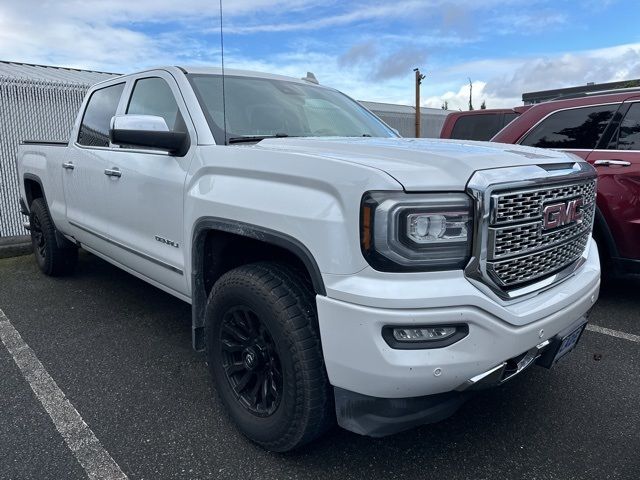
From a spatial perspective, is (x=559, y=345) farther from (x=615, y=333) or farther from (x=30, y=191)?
(x=30, y=191)

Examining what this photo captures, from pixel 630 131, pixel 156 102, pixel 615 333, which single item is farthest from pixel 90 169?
pixel 630 131

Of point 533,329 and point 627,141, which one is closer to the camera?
point 533,329

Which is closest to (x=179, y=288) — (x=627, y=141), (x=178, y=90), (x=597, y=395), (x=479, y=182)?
(x=178, y=90)

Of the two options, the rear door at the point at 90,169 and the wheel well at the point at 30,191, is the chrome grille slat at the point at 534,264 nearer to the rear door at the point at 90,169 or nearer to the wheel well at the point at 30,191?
the rear door at the point at 90,169

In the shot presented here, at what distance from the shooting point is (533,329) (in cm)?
202

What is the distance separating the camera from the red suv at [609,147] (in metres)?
4.18

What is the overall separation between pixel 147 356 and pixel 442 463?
209 cm

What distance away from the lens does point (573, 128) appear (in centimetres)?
470

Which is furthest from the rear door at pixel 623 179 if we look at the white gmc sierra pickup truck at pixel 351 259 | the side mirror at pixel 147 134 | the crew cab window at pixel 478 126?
the crew cab window at pixel 478 126

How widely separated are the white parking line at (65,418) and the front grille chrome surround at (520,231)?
71.4 inches

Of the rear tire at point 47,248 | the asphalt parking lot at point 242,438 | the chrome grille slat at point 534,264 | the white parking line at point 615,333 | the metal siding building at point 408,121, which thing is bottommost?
the asphalt parking lot at point 242,438

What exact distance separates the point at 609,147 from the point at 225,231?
3622 millimetres

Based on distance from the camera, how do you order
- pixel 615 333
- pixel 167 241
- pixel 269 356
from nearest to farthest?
1. pixel 269 356
2. pixel 167 241
3. pixel 615 333

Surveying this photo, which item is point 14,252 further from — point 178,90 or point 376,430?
A: point 376,430
